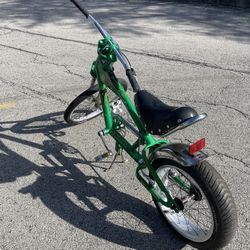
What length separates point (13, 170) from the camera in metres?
3.73

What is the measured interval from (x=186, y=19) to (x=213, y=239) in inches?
296

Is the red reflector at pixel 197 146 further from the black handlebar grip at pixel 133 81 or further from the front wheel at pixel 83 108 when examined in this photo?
the front wheel at pixel 83 108

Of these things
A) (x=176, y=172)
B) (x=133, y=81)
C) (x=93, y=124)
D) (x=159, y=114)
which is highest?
(x=133, y=81)

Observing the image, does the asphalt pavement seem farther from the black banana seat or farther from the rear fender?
the black banana seat

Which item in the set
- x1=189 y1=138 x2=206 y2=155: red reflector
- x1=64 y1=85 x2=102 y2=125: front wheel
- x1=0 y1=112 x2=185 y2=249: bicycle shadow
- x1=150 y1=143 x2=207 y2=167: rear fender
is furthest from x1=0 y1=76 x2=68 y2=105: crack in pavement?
x1=189 y1=138 x2=206 y2=155: red reflector

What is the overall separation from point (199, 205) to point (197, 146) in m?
0.67

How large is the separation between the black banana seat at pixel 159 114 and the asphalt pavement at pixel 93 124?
2.86ft

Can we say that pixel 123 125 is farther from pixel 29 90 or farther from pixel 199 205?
pixel 29 90

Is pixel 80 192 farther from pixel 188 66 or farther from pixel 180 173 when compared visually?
pixel 188 66

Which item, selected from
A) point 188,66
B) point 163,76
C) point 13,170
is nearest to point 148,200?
point 13,170

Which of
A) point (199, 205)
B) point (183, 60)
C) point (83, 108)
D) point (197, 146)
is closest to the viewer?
point (197, 146)

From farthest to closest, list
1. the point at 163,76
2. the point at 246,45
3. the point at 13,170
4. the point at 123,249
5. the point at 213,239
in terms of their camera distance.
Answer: the point at 246,45 < the point at 163,76 < the point at 13,170 < the point at 123,249 < the point at 213,239

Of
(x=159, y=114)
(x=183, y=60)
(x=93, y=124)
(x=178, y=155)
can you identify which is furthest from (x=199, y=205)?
(x=183, y=60)

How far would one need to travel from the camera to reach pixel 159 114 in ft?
8.40
